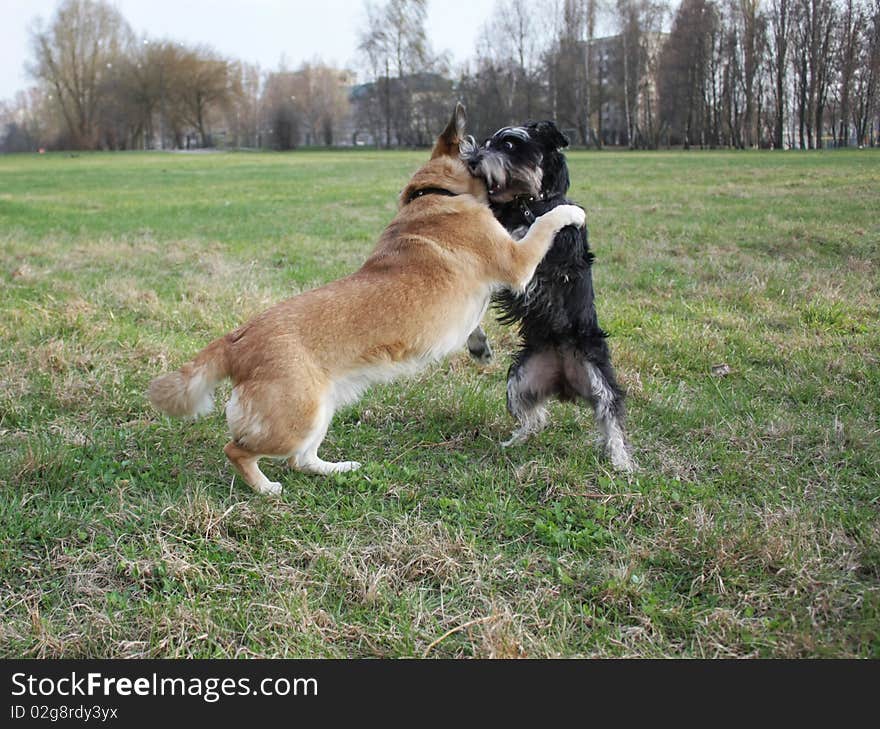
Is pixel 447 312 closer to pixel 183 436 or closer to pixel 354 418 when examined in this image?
pixel 354 418

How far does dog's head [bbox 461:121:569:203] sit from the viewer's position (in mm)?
4168

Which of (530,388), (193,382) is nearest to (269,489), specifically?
(193,382)

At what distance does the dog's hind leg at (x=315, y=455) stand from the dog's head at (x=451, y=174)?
1526mm

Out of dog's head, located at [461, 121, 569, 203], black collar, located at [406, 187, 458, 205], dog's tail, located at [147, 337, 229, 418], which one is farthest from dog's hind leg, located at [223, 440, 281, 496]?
dog's head, located at [461, 121, 569, 203]

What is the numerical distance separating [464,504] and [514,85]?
6343 centimetres

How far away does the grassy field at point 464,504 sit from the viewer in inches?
104

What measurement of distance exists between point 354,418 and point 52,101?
92.4 metres

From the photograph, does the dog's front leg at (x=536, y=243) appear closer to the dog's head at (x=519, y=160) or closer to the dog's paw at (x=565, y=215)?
the dog's paw at (x=565, y=215)

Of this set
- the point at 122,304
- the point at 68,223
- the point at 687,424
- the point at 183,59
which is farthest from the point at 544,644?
the point at 183,59

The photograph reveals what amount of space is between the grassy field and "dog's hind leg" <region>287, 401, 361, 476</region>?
0.25 ft

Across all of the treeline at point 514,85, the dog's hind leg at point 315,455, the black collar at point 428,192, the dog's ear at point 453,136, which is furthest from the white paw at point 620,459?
the treeline at point 514,85

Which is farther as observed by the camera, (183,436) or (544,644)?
(183,436)

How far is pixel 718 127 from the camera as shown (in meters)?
56.2

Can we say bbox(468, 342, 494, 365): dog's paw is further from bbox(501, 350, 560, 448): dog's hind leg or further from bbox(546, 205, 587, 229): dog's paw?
bbox(546, 205, 587, 229): dog's paw
